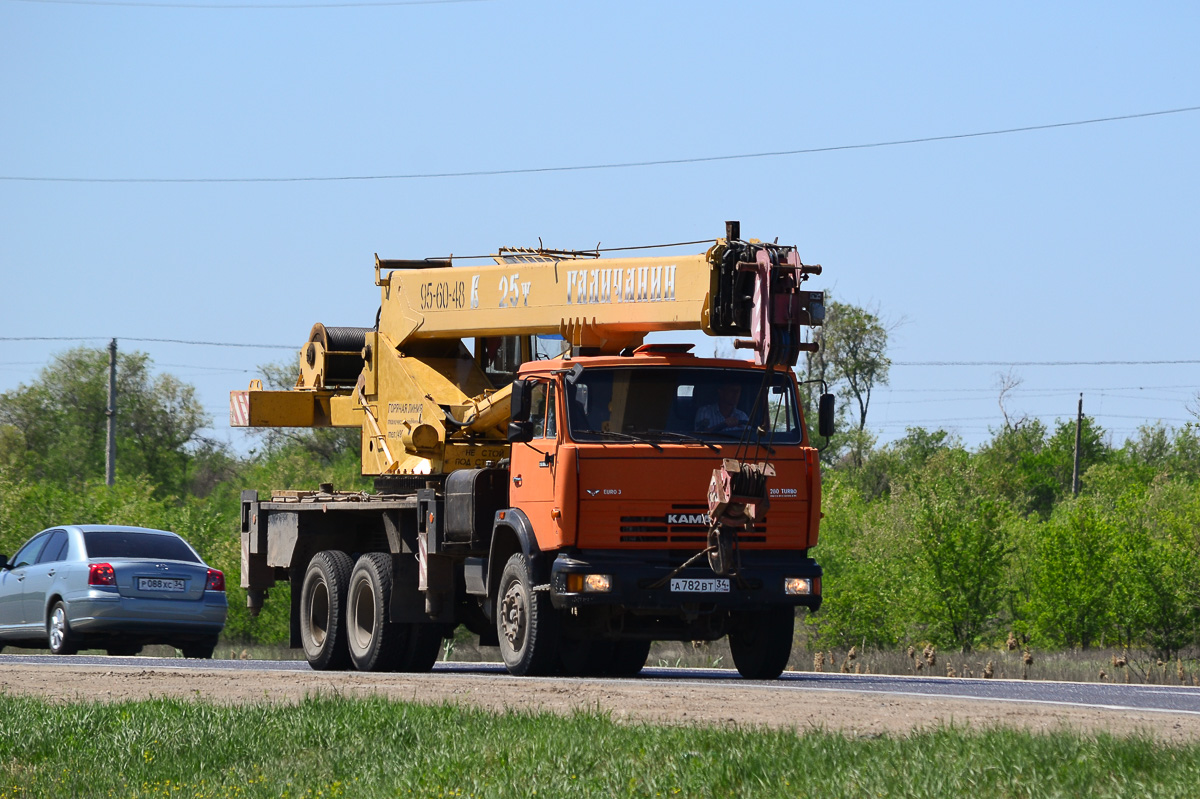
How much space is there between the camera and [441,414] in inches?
688

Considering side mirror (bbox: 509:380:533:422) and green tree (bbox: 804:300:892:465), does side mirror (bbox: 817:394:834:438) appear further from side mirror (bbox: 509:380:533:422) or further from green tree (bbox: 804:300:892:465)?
green tree (bbox: 804:300:892:465)

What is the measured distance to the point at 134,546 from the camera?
20359mm

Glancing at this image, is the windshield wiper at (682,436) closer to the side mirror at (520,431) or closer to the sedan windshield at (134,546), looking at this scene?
the side mirror at (520,431)

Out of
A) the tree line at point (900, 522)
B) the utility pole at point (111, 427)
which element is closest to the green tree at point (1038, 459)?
the tree line at point (900, 522)

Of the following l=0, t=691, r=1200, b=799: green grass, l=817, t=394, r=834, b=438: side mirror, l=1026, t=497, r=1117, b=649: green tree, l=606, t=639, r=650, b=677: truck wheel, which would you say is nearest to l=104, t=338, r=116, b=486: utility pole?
l=1026, t=497, r=1117, b=649: green tree

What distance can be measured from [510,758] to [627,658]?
27.9 ft

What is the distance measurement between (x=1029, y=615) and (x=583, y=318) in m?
21.2

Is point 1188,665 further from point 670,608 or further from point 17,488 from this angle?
point 17,488

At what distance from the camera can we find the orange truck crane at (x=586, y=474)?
14484 millimetres

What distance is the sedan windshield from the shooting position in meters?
20.1

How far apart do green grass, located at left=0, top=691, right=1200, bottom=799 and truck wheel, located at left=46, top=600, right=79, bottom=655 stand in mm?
8885

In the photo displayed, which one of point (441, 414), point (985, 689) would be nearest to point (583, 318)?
point (441, 414)

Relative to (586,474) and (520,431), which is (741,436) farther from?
(520,431)

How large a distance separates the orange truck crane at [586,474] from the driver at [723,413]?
15 millimetres
